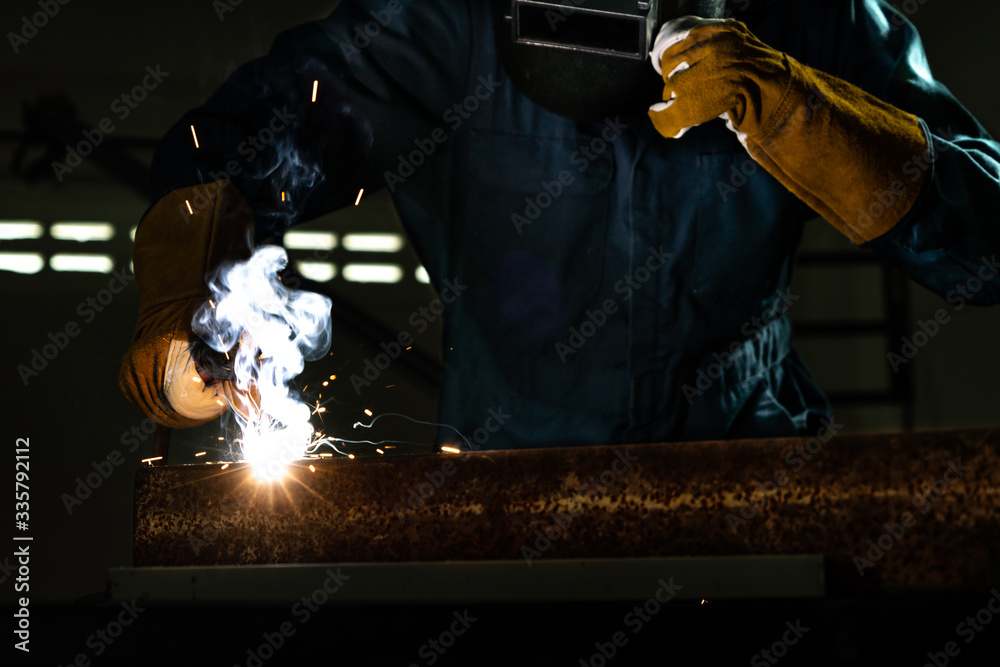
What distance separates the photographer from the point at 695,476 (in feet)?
3.09

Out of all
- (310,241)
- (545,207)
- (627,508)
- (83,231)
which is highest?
(545,207)

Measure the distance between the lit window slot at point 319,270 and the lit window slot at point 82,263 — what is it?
1080 millimetres

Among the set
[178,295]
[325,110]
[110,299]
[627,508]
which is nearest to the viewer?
[627,508]

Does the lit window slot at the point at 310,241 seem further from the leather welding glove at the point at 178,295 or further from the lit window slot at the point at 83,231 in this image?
the leather welding glove at the point at 178,295

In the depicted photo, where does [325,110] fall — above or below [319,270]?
above

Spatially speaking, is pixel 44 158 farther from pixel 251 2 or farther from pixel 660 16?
pixel 660 16

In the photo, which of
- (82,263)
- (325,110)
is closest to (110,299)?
(82,263)

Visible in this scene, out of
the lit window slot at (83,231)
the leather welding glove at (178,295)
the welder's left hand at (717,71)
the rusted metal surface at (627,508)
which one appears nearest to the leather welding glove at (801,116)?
the welder's left hand at (717,71)

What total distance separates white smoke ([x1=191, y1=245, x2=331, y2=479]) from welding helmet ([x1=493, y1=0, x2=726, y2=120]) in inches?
28.2

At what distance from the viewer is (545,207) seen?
1.68 m

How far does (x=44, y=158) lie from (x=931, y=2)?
487 centimetres

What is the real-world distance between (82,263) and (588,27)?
11.8ft

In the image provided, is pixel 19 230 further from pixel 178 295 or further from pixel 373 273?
pixel 178 295

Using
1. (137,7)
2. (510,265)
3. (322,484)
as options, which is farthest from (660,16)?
(137,7)
